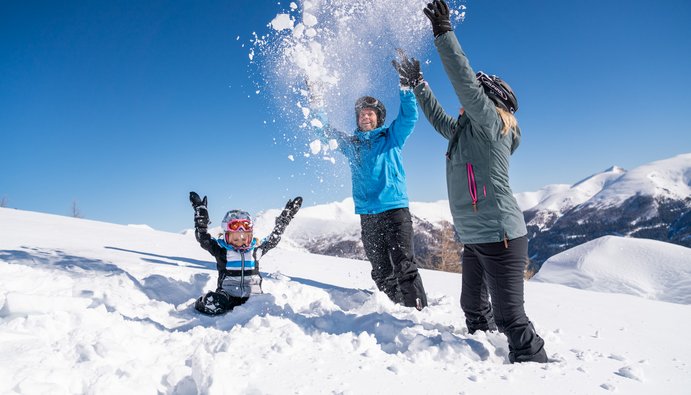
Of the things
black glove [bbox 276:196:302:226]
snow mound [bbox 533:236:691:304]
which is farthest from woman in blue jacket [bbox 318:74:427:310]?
snow mound [bbox 533:236:691:304]

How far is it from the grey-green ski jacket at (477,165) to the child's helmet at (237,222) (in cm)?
234

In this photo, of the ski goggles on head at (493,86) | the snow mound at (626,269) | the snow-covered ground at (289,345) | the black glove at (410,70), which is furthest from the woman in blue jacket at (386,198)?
the snow mound at (626,269)

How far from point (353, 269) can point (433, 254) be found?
75.0ft

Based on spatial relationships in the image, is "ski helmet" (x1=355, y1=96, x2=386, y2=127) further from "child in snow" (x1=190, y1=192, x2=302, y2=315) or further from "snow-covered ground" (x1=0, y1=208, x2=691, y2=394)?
"snow-covered ground" (x1=0, y1=208, x2=691, y2=394)

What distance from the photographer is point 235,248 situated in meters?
4.12

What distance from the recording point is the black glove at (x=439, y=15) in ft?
8.05

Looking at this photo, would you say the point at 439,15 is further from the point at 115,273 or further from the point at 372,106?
the point at 115,273

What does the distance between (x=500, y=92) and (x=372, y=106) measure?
5.69 ft

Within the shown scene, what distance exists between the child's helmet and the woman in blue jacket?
1223 mm

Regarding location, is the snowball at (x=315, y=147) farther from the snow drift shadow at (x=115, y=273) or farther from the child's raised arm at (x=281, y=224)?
the snow drift shadow at (x=115, y=273)

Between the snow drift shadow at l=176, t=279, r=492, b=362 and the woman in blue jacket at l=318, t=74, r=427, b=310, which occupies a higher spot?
the woman in blue jacket at l=318, t=74, r=427, b=310

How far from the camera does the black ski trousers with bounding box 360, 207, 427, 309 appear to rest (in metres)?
3.73

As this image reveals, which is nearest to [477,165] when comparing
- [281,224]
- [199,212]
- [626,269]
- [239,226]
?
[281,224]

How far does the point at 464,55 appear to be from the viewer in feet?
8.02
